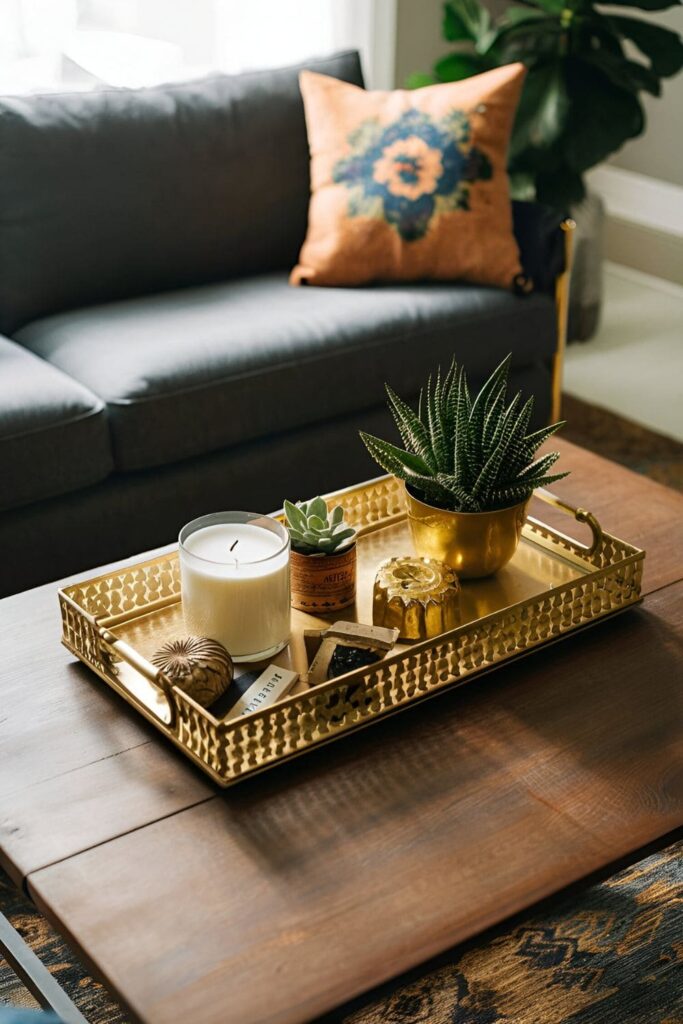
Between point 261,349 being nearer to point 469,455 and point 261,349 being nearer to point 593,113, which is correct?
point 469,455

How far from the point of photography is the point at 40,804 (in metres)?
1.15

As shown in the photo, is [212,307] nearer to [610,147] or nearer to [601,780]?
[610,147]

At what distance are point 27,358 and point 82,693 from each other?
1144mm

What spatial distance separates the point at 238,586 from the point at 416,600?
0.67 ft

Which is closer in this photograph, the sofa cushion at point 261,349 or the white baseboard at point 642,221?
the sofa cushion at point 261,349

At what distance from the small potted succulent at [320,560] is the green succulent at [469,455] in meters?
0.11

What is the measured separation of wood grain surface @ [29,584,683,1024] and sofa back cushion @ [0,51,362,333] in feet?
5.02

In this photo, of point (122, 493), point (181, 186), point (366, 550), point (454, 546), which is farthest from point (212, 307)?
point (454, 546)

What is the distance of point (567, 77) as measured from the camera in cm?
312

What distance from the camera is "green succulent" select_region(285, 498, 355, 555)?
142cm

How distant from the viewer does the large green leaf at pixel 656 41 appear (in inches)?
123

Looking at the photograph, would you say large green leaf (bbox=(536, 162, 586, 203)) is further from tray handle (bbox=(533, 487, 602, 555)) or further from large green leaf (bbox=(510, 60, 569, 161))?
tray handle (bbox=(533, 487, 602, 555))

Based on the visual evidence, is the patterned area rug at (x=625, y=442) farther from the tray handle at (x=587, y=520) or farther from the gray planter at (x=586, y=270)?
the tray handle at (x=587, y=520)

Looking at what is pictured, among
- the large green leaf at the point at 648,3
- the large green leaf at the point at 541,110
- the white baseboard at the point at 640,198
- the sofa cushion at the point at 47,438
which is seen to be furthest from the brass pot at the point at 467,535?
the white baseboard at the point at 640,198
